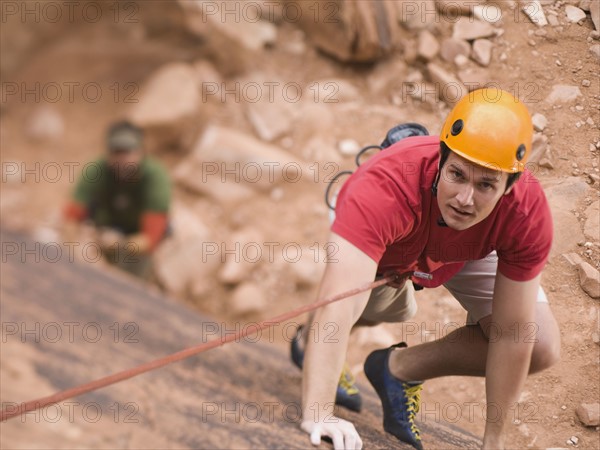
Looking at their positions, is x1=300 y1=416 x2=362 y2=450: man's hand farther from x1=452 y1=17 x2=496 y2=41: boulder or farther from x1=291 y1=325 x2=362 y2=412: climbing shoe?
x1=452 y1=17 x2=496 y2=41: boulder

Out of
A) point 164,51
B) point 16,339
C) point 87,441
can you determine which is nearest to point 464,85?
Answer: point 87,441

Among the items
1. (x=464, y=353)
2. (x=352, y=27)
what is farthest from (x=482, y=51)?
(x=352, y=27)

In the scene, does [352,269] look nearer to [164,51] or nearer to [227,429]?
[227,429]

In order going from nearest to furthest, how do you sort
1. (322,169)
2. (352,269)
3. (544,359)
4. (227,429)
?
(352,269)
(544,359)
(227,429)
(322,169)

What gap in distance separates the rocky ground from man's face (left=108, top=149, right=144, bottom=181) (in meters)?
0.98

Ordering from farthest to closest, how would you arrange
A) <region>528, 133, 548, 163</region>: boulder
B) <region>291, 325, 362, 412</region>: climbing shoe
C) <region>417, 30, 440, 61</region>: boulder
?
<region>417, 30, 440, 61</region>: boulder < <region>291, 325, 362, 412</region>: climbing shoe < <region>528, 133, 548, 163</region>: boulder

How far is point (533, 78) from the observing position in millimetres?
2094

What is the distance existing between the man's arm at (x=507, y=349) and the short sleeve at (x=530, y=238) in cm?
4

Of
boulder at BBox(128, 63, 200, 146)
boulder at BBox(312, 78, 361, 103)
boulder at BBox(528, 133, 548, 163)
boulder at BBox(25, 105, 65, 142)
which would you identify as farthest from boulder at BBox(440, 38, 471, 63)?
boulder at BBox(25, 105, 65, 142)

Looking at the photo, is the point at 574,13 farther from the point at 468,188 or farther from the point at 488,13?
the point at 468,188

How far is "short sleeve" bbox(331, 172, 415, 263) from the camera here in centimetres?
179

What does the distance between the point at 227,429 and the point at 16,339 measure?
1231mm

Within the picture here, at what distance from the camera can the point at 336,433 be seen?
190 cm

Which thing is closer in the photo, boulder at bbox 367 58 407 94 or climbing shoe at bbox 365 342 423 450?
climbing shoe at bbox 365 342 423 450
